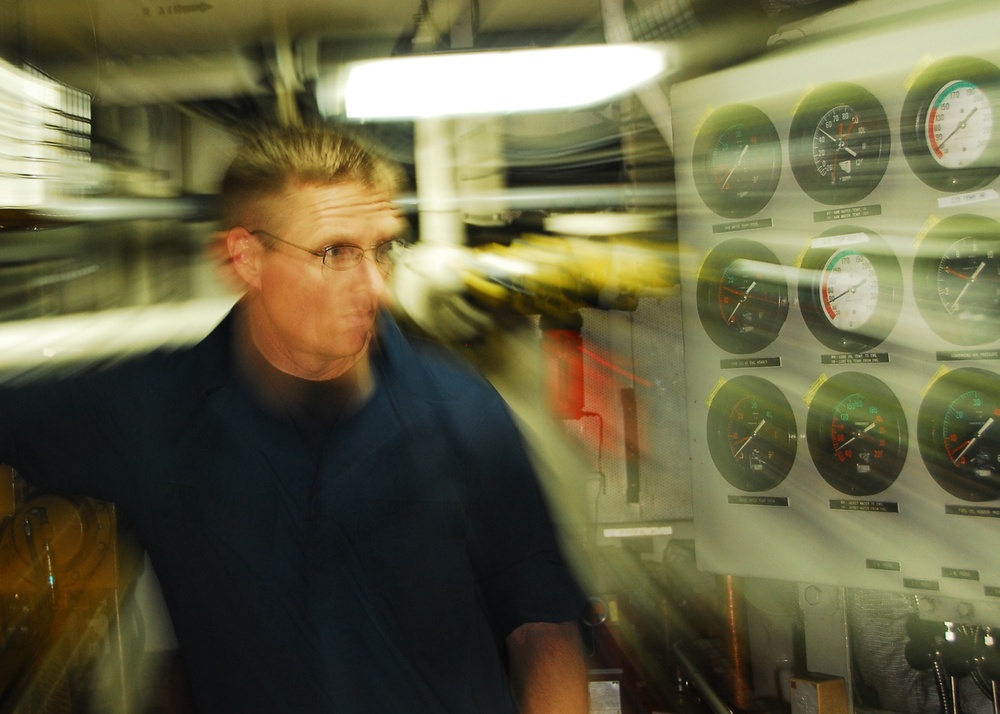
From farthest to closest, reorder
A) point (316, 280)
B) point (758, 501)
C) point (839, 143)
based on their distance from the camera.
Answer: point (758, 501) → point (839, 143) → point (316, 280)

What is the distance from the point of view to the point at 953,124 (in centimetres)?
205

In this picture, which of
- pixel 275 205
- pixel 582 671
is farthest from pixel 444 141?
pixel 582 671

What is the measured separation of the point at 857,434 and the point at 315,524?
1.48m

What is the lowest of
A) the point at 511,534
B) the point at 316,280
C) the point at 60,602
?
the point at 60,602

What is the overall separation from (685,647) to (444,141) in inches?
79.6

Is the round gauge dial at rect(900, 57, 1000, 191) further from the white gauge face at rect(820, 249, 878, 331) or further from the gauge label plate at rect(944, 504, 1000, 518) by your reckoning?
the gauge label plate at rect(944, 504, 1000, 518)

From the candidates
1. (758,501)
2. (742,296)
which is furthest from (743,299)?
(758,501)

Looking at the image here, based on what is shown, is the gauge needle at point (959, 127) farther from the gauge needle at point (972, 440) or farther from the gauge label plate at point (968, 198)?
the gauge needle at point (972, 440)

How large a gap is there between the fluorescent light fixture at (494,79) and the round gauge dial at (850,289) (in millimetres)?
801

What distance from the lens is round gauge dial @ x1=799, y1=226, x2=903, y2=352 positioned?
2209mm

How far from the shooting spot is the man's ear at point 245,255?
198cm

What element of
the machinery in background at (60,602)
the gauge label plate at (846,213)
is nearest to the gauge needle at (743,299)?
the gauge label plate at (846,213)

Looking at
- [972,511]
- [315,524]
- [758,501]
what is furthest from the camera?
[758,501]

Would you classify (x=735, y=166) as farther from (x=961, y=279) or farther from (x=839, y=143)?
(x=961, y=279)
